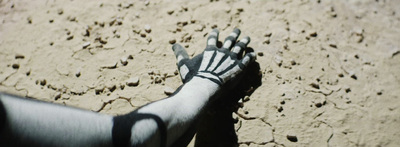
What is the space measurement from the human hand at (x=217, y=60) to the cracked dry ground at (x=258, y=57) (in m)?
0.17

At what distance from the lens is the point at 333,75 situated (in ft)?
6.85

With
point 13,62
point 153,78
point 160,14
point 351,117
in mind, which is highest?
point 160,14

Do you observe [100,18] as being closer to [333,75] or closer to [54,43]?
[54,43]

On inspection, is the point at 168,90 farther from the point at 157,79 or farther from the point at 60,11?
the point at 60,11

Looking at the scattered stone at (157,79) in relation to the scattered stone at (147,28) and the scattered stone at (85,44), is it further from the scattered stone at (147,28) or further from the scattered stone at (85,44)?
the scattered stone at (85,44)

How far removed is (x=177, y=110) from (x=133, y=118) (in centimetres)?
30

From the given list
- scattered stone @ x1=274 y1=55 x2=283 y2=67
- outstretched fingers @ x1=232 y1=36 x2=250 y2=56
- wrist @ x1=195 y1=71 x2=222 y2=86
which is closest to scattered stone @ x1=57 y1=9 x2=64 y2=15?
wrist @ x1=195 y1=71 x2=222 y2=86

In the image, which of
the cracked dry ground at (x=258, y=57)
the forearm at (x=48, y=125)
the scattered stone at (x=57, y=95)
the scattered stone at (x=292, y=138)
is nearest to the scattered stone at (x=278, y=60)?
the cracked dry ground at (x=258, y=57)

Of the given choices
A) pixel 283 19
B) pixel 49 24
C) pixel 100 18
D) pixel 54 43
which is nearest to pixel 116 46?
pixel 100 18

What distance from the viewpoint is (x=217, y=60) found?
1975mm

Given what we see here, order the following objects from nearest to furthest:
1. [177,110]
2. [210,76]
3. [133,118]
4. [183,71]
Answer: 1. [133,118]
2. [177,110]
3. [210,76]
4. [183,71]

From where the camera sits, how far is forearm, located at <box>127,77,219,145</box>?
121 cm

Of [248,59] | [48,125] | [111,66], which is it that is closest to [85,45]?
[111,66]

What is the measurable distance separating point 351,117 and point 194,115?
3.86ft
